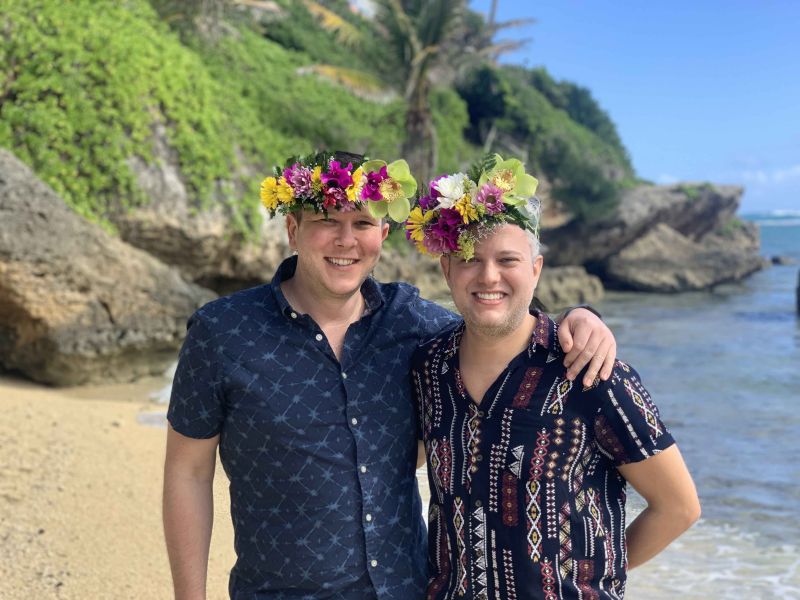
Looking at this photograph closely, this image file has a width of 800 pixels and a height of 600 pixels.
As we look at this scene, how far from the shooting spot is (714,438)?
34.8 ft

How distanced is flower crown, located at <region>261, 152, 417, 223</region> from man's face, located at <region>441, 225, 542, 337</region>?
32 centimetres

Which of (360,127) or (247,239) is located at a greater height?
(360,127)

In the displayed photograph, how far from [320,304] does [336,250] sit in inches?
6.9

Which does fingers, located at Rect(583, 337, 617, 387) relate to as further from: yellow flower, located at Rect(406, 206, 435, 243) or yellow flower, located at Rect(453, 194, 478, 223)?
yellow flower, located at Rect(406, 206, 435, 243)

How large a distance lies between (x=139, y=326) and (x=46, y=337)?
932 millimetres

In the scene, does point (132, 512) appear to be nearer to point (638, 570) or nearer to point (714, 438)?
point (638, 570)

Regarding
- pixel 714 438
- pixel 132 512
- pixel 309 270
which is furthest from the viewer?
pixel 714 438

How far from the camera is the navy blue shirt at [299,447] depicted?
2.35 m

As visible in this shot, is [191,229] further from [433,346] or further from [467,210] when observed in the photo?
[467,210]

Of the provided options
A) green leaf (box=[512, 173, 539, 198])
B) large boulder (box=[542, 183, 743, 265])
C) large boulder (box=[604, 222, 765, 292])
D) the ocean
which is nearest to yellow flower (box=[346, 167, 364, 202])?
green leaf (box=[512, 173, 539, 198])

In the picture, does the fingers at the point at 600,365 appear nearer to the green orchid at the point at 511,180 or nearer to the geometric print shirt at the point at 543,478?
the geometric print shirt at the point at 543,478

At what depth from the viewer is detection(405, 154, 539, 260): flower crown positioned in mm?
2305

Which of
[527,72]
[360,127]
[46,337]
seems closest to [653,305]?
[360,127]

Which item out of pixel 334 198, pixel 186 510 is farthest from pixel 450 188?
pixel 186 510
